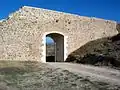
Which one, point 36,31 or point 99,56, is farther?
point 36,31

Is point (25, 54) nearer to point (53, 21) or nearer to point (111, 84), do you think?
point (53, 21)

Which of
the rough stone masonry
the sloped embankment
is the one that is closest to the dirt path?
the sloped embankment

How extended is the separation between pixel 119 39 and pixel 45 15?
5.61 m

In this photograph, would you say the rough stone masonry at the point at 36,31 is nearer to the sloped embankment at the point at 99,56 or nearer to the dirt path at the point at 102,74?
the sloped embankment at the point at 99,56

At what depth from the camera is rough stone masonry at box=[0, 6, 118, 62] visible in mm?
13758

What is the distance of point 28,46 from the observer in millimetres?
14453

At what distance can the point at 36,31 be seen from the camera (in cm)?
1478

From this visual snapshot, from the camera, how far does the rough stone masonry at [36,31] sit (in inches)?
542

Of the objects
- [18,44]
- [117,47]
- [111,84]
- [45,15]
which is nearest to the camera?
[111,84]

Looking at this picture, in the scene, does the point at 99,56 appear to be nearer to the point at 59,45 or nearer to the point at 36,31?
the point at 36,31

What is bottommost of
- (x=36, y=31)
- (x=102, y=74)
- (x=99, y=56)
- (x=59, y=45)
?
(x=102, y=74)

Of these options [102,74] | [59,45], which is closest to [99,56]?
[102,74]

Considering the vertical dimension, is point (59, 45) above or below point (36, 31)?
below

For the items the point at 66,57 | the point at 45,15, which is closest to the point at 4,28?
the point at 45,15
